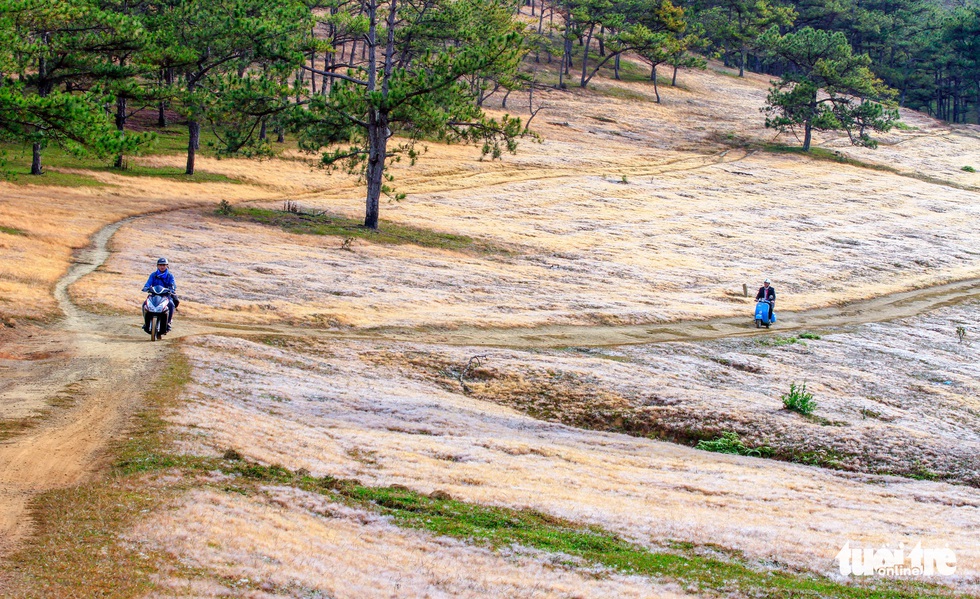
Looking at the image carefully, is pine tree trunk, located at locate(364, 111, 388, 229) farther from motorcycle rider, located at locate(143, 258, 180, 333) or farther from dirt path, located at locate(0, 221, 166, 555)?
motorcycle rider, located at locate(143, 258, 180, 333)

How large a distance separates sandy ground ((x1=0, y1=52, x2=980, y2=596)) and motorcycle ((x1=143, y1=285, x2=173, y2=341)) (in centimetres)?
52

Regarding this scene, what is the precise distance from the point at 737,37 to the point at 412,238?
86171 mm

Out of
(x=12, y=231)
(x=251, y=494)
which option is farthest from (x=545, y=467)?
(x=12, y=231)

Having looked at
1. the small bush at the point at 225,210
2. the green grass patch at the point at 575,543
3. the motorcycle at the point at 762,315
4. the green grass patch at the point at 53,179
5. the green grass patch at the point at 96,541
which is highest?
the green grass patch at the point at 53,179

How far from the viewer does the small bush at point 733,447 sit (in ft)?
68.2

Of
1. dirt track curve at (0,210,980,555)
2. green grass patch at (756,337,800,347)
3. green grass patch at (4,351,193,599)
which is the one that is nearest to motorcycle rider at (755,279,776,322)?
dirt track curve at (0,210,980,555)

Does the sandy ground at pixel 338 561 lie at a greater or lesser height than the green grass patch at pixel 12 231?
lesser

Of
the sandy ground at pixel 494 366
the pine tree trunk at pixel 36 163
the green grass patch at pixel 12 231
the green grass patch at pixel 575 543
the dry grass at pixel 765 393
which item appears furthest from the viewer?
the pine tree trunk at pixel 36 163

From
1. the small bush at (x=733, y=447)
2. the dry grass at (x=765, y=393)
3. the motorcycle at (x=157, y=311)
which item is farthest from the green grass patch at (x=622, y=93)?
the motorcycle at (x=157, y=311)

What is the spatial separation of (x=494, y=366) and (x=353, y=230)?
78.4 feet

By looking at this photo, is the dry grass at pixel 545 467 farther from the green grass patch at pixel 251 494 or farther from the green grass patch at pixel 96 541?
the green grass patch at pixel 96 541

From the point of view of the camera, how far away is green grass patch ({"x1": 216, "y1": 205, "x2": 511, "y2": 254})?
46406mm

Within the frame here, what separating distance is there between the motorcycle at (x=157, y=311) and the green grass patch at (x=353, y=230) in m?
21.8

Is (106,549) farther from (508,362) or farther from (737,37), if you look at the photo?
(737,37)
